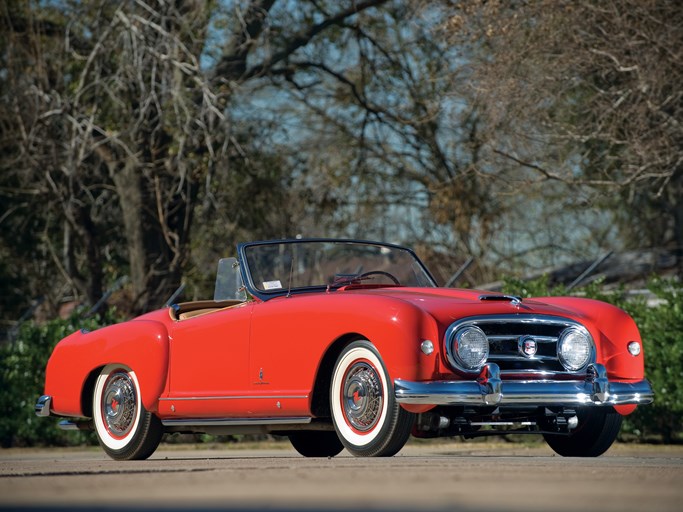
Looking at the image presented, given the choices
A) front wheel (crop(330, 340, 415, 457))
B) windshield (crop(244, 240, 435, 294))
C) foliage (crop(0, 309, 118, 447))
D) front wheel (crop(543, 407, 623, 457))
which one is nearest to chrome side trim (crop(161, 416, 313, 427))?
front wheel (crop(330, 340, 415, 457))

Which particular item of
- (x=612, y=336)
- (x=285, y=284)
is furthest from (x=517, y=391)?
(x=285, y=284)

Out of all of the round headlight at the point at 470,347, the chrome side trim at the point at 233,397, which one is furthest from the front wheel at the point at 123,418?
the round headlight at the point at 470,347

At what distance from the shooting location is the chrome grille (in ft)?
26.1

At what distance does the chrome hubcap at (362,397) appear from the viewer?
7.88 metres

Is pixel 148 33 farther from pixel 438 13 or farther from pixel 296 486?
pixel 296 486

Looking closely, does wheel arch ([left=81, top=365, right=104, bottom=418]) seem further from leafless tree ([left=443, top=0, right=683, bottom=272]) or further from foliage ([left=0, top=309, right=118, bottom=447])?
leafless tree ([left=443, top=0, right=683, bottom=272])

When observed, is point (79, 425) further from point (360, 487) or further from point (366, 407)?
point (360, 487)

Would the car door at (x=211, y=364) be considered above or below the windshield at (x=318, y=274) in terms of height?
below

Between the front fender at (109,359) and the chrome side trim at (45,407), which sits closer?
the front fender at (109,359)

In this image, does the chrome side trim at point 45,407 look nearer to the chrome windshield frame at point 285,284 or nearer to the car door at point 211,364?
the car door at point 211,364

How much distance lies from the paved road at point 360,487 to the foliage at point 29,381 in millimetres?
7417

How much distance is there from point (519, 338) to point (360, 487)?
2.75 meters

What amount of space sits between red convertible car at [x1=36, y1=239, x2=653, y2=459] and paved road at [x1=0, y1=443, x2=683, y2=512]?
1.34 feet

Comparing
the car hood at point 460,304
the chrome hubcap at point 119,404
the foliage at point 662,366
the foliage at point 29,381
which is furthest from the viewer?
the foliage at point 29,381
